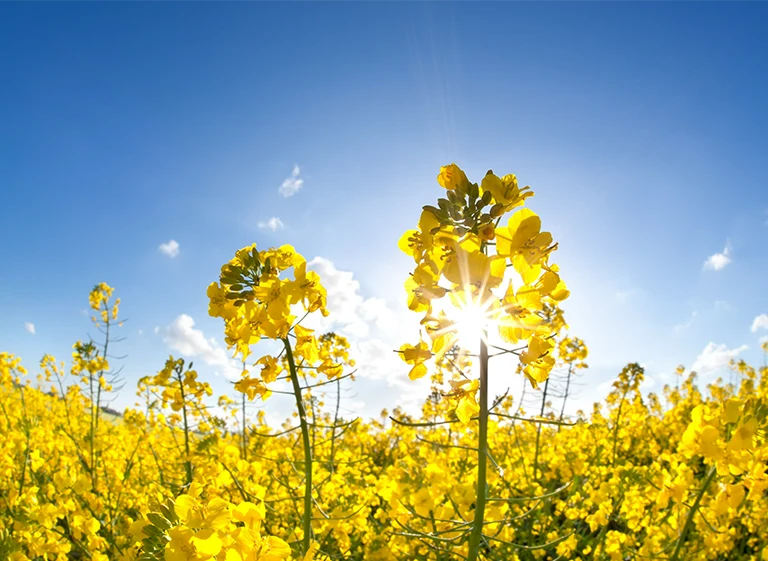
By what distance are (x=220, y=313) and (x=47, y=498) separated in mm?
3510

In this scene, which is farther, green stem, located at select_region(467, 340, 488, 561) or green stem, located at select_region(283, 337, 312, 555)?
green stem, located at select_region(283, 337, 312, 555)

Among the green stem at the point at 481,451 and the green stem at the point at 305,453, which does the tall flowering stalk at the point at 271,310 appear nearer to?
the green stem at the point at 305,453

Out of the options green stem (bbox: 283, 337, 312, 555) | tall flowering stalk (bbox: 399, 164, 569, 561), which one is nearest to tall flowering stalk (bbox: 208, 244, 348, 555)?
green stem (bbox: 283, 337, 312, 555)

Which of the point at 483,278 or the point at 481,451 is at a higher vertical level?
the point at 483,278

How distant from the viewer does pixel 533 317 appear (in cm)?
143

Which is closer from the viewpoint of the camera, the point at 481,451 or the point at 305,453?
the point at 481,451

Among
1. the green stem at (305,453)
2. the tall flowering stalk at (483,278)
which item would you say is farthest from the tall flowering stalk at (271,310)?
the tall flowering stalk at (483,278)

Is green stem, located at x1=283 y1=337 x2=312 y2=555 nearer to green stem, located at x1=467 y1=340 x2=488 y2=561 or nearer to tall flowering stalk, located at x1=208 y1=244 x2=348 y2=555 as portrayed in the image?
tall flowering stalk, located at x1=208 y1=244 x2=348 y2=555

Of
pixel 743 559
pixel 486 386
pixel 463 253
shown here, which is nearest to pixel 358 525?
pixel 486 386

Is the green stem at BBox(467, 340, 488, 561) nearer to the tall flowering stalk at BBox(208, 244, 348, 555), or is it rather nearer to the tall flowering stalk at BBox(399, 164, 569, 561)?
the tall flowering stalk at BBox(399, 164, 569, 561)

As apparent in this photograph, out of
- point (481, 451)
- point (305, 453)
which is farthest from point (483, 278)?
point (305, 453)

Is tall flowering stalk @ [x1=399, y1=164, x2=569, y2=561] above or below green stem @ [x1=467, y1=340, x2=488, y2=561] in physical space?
above

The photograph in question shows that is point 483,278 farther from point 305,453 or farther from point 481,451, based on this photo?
point 305,453

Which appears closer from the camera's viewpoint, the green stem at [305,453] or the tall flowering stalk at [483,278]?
the tall flowering stalk at [483,278]
